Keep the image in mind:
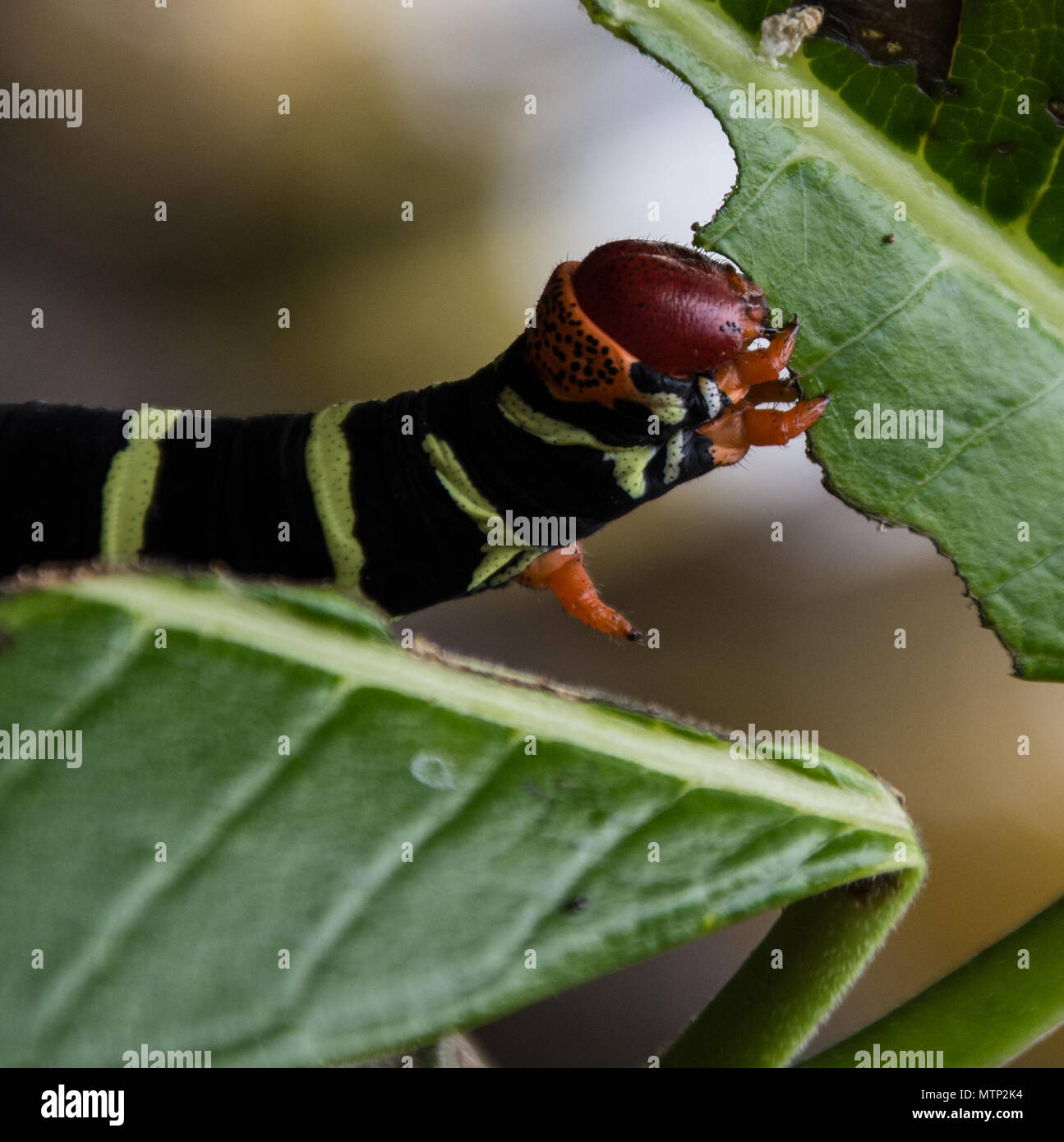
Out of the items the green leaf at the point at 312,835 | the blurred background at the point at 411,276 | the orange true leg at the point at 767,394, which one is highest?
the green leaf at the point at 312,835

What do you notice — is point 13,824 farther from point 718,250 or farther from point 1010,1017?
point 718,250

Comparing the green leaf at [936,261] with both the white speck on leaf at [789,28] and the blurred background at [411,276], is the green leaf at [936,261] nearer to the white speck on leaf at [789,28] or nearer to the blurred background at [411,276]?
the white speck on leaf at [789,28]

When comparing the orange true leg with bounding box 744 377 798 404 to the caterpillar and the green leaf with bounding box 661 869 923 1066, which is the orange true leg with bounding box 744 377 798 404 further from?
the green leaf with bounding box 661 869 923 1066

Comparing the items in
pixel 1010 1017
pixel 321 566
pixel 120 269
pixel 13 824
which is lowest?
pixel 120 269

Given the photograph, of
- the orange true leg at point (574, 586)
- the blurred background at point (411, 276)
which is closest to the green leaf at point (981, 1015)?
the orange true leg at point (574, 586)

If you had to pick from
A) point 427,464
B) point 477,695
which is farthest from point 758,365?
point 477,695

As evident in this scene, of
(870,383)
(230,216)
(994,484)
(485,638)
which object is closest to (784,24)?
(870,383)

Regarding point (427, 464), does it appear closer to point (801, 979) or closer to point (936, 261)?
point (936, 261)

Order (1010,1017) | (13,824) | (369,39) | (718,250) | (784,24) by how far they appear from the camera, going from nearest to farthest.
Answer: (13,824) → (1010,1017) → (784,24) → (718,250) → (369,39)

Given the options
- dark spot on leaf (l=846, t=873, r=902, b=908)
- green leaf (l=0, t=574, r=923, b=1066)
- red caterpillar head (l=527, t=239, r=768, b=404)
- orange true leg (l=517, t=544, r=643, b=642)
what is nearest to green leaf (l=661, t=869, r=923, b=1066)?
dark spot on leaf (l=846, t=873, r=902, b=908)
